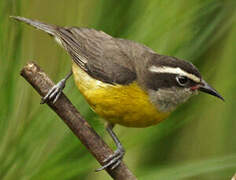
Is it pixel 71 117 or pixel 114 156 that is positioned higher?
pixel 71 117

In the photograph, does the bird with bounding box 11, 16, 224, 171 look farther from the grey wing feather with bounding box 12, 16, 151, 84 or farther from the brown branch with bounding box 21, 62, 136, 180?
the brown branch with bounding box 21, 62, 136, 180

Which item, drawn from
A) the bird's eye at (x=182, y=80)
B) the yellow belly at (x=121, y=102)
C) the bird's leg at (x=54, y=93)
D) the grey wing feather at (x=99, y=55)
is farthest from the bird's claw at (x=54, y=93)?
the bird's eye at (x=182, y=80)

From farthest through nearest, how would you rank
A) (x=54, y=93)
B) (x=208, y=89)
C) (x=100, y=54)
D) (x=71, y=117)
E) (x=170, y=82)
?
(x=100, y=54) → (x=170, y=82) → (x=208, y=89) → (x=54, y=93) → (x=71, y=117)

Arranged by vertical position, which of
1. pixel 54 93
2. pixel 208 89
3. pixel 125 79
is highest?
pixel 54 93

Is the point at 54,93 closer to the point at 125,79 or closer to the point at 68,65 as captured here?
the point at 68,65

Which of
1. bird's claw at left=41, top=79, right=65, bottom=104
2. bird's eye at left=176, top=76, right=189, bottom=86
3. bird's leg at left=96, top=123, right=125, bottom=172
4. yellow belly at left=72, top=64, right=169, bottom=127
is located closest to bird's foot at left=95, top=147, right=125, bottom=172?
bird's leg at left=96, top=123, right=125, bottom=172

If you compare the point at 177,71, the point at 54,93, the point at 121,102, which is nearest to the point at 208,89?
the point at 177,71
